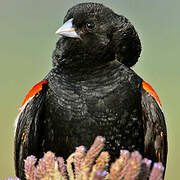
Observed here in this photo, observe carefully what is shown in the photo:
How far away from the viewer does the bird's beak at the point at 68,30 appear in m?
2.69

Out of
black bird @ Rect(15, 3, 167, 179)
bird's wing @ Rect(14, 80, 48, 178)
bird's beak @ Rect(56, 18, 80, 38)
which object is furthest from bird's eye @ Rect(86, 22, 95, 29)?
bird's wing @ Rect(14, 80, 48, 178)

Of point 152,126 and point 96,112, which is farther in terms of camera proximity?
point 152,126

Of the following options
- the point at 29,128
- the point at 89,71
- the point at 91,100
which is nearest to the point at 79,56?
the point at 89,71

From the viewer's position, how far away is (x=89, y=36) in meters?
2.80

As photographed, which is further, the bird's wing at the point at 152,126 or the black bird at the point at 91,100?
the bird's wing at the point at 152,126

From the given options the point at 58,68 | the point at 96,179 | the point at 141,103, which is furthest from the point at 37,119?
the point at 96,179

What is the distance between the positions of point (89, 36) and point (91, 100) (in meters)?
0.51

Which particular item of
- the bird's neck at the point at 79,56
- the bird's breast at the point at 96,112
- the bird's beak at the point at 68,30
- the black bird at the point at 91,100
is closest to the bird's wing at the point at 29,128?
the black bird at the point at 91,100

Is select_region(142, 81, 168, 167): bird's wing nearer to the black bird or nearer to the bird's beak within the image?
the black bird

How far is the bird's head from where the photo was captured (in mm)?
2779

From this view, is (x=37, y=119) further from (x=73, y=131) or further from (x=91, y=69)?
(x=91, y=69)

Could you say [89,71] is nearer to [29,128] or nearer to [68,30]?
[68,30]

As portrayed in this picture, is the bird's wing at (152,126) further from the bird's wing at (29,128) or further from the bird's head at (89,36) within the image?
the bird's wing at (29,128)

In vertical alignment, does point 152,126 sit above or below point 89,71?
below
